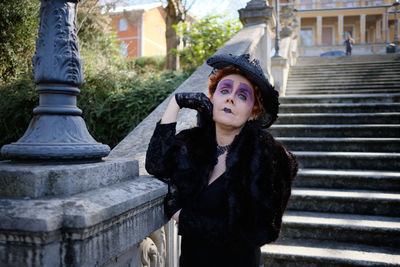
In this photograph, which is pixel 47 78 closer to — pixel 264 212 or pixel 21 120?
pixel 264 212

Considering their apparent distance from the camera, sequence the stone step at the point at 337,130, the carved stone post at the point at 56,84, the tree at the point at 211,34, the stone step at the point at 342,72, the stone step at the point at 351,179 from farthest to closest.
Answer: the tree at the point at 211,34, the stone step at the point at 342,72, the stone step at the point at 337,130, the stone step at the point at 351,179, the carved stone post at the point at 56,84

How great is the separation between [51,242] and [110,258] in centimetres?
28

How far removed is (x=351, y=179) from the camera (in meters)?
3.87

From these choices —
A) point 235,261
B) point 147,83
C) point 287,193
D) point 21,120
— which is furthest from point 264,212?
point 21,120

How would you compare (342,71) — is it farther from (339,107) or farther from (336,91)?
(339,107)

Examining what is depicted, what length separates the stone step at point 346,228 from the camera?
311 cm

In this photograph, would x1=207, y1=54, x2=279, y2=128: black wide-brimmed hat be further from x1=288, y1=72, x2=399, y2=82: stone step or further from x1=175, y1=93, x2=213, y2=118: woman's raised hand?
x1=288, y1=72, x2=399, y2=82: stone step

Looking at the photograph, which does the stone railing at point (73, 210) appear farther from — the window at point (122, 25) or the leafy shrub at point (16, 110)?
the window at point (122, 25)

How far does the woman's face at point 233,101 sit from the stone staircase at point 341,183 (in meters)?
1.84

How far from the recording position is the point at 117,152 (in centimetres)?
245

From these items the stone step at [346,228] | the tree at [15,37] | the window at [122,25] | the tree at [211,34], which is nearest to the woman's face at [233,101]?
the stone step at [346,228]

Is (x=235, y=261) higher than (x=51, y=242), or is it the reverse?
(x=51, y=242)

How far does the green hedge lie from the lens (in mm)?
6105

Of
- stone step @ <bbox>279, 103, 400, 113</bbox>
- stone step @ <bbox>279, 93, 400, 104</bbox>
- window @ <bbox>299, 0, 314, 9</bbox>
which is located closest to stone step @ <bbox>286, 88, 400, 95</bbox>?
stone step @ <bbox>279, 93, 400, 104</bbox>
